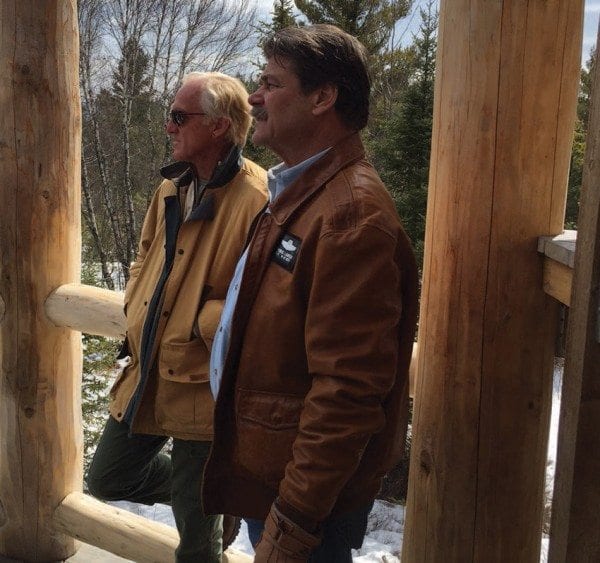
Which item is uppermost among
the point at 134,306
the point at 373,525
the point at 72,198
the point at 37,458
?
the point at 72,198

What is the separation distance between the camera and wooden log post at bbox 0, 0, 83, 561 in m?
2.96

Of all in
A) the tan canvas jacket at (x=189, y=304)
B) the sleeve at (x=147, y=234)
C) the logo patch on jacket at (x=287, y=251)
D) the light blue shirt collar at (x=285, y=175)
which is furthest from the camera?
the sleeve at (x=147, y=234)

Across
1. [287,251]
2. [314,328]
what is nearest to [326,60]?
[287,251]

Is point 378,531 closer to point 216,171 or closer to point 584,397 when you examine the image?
point 216,171

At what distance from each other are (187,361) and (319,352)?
2.79ft

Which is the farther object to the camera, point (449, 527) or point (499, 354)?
point (449, 527)

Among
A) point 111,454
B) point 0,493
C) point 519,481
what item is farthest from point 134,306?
point 0,493

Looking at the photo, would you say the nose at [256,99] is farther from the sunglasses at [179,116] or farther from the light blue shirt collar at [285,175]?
the sunglasses at [179,116]

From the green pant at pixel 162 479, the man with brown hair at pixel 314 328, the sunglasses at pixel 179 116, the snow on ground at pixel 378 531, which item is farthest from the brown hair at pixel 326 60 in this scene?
the snow on ground at pixel 378 531

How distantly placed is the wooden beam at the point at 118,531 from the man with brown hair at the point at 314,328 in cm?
123

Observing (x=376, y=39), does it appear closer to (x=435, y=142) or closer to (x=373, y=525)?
(x=373, y=525)

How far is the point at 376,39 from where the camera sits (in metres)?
14.3

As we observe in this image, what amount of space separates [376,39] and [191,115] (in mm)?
12964

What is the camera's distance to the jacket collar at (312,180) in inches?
61.2
